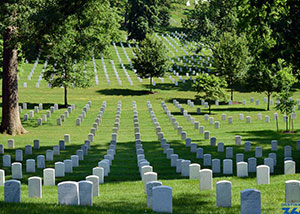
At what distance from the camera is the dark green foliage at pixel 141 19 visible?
77875 millimetres

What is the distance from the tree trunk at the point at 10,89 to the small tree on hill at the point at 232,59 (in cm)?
2150

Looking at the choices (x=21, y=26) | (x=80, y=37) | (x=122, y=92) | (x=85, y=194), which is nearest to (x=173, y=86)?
(x=122, y=92)

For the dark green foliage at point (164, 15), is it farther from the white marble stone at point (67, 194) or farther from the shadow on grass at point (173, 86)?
the white marble stone at point (67, 194)

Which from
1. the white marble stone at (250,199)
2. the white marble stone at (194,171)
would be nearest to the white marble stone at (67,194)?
the white marble stone at (250,199)

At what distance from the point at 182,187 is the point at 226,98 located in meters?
26.2

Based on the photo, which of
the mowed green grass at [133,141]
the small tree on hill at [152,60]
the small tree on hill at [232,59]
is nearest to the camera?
the mowed green grass at [133,141]

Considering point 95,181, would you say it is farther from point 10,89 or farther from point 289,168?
point 10,89

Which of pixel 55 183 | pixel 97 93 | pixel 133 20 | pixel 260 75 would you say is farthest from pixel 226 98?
pixel 133 20

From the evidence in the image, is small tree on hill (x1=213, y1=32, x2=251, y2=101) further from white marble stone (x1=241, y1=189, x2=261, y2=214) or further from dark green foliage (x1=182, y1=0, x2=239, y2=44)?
white marble stone (x1=241, y1=189, x2=261, y2=214)

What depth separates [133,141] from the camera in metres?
27.4

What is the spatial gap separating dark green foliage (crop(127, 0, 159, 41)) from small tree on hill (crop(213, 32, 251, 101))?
102 ft

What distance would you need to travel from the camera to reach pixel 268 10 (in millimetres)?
19609

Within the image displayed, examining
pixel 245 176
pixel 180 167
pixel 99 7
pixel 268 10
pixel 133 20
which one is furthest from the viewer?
pixel 133 20

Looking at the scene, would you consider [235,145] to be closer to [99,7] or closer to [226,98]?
[99,7]
